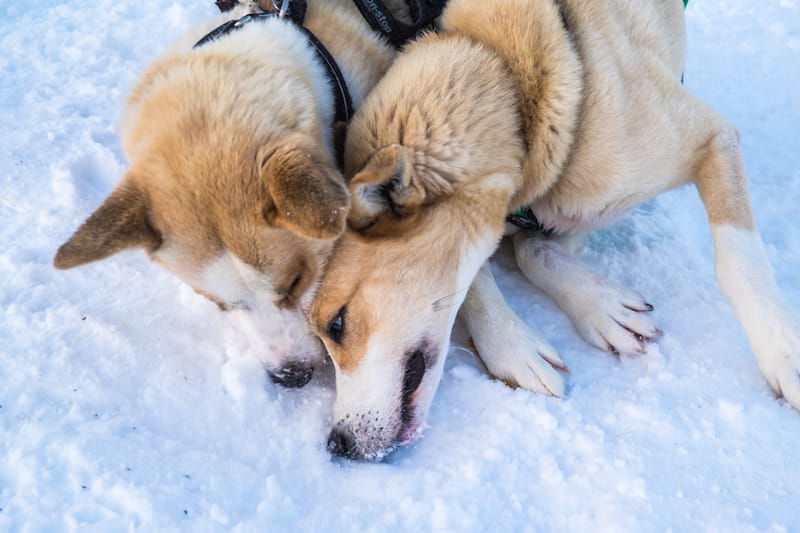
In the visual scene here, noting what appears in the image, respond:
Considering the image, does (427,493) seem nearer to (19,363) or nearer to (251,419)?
(251,419)

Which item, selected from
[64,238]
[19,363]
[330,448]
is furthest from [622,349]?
[64,238]

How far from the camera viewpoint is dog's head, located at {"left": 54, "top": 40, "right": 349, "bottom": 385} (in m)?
2.15

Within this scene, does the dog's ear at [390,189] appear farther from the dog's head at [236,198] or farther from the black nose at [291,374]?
the black nose at [291,374]

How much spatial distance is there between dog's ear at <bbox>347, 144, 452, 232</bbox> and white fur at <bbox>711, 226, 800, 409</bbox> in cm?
121

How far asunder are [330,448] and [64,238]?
170 centimetres

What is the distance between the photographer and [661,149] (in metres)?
2.70

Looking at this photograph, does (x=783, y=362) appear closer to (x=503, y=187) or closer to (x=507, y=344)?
(x=507, y=344)

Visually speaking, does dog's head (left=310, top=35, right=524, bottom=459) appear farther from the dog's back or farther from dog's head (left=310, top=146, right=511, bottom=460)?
the dog's back

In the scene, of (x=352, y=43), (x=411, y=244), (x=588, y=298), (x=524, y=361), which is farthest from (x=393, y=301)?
(x=352, y=43)

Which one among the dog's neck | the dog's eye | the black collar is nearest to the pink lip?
the dog's eye

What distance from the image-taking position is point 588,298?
9.40ft

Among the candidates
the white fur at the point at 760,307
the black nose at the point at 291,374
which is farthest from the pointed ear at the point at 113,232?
the white fur at the point at 760,307

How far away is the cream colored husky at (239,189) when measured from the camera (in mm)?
2176

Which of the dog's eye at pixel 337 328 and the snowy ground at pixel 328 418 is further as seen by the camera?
the dog's eye at pixel 337 328
